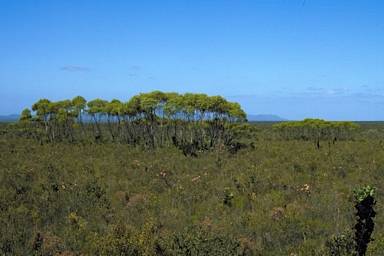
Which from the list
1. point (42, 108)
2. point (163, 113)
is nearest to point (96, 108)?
point (42, 108)

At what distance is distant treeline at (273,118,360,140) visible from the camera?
51844mm

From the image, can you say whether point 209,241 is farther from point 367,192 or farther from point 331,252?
point 367,192

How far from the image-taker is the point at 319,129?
174 feet

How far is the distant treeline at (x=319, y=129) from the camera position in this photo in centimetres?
5184

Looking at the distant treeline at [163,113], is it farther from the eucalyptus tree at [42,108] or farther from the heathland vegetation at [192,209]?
the heathland vegetation at [192,209]

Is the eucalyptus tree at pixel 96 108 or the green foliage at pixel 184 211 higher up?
the eucalyptus tree at pixel 96 108

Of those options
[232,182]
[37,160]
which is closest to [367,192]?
[232,182]

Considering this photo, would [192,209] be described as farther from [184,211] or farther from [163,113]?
[163,113]

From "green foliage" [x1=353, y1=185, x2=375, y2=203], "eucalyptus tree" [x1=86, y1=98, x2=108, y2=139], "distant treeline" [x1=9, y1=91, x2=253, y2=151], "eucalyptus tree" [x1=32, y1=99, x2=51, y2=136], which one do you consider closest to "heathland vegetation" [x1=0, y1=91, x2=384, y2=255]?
"green foliage" [x1=353, y1=185, x2=375, y2=203]

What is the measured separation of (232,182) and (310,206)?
468 cm

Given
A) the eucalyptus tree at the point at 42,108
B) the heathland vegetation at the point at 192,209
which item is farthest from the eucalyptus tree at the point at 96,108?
the heathland vegetation at the point at 192,209

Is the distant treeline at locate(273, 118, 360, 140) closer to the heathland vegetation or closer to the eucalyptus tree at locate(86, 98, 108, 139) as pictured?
the heathland vegetation

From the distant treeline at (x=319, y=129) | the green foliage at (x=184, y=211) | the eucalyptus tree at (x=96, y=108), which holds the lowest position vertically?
the green foliage at (x=184, y=211)

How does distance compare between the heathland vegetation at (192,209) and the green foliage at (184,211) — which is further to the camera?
the green foliage at (184,211)
